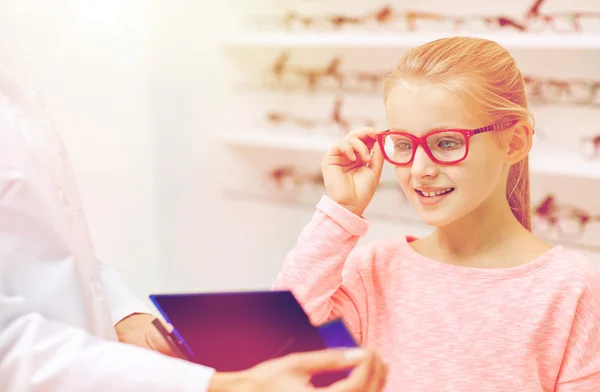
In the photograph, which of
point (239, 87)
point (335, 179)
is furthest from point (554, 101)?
point (335, 179)

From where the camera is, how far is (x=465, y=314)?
1.03 metres

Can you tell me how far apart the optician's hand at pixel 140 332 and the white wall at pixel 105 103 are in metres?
1.30

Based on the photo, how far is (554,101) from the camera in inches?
95.6

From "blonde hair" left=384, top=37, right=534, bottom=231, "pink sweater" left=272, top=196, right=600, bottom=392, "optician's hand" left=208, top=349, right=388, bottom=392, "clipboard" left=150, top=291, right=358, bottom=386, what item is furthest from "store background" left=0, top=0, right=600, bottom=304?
"optician's hand" left=208, top=349, right=388, bottom=392

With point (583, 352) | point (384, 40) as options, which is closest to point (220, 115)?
point (384, 40)

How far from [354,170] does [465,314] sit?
278 mm

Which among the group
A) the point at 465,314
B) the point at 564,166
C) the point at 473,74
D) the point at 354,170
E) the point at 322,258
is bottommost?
the point at 564,166

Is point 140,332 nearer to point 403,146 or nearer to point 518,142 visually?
point 403,146

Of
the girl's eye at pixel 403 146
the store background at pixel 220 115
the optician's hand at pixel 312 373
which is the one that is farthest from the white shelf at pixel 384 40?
the optician's hand at pixel 312 373

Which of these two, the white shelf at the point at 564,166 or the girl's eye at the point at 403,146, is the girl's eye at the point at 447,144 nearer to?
the girl's eye at the point at 403,146

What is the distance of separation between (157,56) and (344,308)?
6.49 feet

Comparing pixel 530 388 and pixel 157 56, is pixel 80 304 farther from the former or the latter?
pixel 157 56

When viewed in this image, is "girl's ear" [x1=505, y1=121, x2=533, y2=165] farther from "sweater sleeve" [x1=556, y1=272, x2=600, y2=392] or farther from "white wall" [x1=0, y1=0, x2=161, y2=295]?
"white wall" [x1=0, y1=0, x2=161, y2=295]

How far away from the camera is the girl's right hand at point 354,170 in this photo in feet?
A: 3.48
